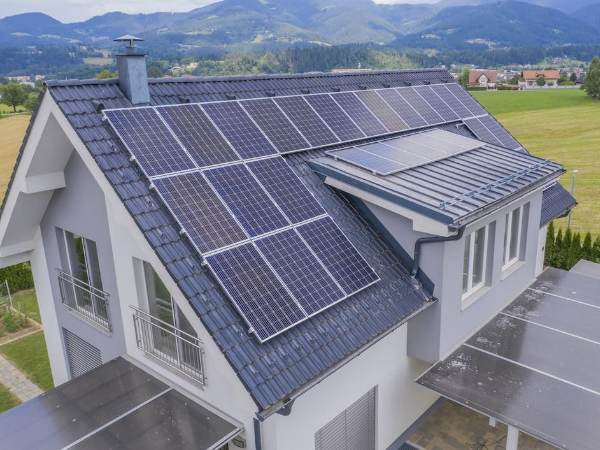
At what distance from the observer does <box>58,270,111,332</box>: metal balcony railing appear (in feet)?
41.9

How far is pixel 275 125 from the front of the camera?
1361 cm

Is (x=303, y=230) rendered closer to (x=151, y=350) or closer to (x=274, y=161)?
(x=274, y=161)

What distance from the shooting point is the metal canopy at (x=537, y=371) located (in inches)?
383

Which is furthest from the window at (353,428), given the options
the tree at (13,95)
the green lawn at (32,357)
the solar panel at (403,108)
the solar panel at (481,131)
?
the tree at (13,95)

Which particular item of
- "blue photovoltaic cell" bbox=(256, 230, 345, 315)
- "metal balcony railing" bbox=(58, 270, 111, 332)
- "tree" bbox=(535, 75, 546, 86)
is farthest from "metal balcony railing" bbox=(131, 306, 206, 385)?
"tree" bbox=(535, 75, 546, 86)

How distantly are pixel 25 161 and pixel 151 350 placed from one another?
5508 millimetres

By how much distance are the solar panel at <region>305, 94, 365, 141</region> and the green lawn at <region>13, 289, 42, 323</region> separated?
673 inches

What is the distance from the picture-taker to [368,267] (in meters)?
11.2

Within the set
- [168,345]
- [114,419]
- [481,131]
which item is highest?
[481,131]

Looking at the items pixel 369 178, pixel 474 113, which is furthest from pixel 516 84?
pixel 369 178

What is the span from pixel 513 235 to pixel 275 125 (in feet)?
27.9

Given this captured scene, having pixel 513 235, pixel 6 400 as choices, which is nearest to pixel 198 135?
pixel 513 235

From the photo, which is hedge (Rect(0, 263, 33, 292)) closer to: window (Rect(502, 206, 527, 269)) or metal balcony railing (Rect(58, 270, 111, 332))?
metal balcony railing (Rect(58, 270, 111, 332))

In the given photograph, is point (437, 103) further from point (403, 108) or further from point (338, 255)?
point (338, 255)
